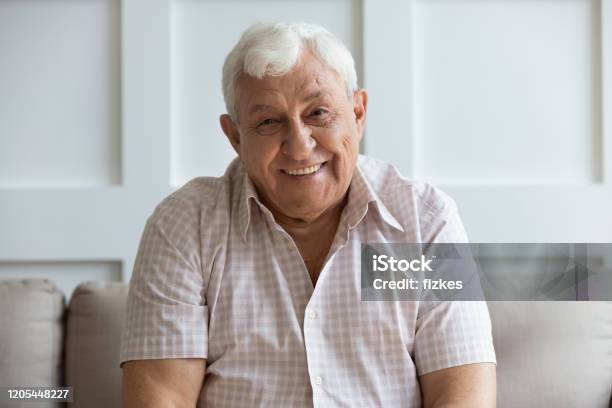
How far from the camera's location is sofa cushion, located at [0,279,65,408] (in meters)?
1.17

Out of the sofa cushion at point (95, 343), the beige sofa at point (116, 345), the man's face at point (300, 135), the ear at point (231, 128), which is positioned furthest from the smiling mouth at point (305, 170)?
the sofa cushion at point (95, 343)

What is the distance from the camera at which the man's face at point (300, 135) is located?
95 cm

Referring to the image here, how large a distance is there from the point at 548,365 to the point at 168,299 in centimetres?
56

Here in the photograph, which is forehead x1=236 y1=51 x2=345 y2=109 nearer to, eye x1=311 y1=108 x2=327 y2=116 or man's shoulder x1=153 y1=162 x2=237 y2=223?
eye x1=311 y1=108 x2=327 y2=116

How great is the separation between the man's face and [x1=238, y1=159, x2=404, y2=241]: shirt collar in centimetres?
2

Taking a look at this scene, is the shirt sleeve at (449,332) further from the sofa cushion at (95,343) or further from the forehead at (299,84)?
the sofa cushion at (95,343)

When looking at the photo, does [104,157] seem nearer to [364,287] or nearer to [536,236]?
[364,287]

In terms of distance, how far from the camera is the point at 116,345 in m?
1.20

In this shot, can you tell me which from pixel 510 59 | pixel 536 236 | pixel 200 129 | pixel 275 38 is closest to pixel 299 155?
pixel 275 38

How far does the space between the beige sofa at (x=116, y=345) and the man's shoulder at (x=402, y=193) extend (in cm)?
16

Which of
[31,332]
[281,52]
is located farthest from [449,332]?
[31,332]

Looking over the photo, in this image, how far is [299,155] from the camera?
0.95 metres

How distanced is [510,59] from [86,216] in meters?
0.82

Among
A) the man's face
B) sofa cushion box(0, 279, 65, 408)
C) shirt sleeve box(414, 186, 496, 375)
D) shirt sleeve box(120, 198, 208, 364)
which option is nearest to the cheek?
the man's face
